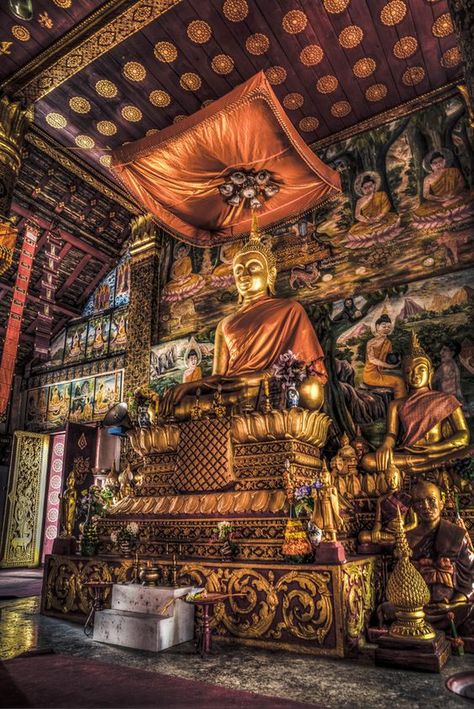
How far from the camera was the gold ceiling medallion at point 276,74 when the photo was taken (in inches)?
235

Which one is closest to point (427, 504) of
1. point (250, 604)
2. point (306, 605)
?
point (306, 605)

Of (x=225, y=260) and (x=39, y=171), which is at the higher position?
(x=39, y=171)

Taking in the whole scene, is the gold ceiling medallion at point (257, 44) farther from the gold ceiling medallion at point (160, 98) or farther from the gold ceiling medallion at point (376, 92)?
the gold ceiling medallion at point (376, 92)

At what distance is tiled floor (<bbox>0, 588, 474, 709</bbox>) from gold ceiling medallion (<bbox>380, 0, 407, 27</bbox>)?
19.2 feet

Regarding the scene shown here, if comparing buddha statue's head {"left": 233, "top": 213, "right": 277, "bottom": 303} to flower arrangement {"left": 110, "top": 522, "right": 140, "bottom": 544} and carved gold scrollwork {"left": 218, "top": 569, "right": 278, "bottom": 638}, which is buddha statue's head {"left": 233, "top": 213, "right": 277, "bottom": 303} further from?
carved gold scrollwork {"left": 218, "top": 569, "right": 278, "bottom": 638}

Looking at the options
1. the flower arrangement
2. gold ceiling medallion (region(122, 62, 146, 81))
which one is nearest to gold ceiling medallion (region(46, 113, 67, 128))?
gold ceiling medallion (region(122, 62, 146, 81))

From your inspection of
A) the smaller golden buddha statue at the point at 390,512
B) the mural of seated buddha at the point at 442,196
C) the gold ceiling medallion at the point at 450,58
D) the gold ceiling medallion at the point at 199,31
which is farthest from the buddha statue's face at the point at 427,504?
the gold ceiling medallion at the point at 199,31

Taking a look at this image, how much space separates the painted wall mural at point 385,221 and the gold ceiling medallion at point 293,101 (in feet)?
2.25

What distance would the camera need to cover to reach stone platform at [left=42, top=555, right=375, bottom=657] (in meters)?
3.13

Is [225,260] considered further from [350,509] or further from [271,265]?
[350,509]

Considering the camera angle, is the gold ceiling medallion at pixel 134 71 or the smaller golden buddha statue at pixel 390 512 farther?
the gold ceiling medallion at pixel 134 71

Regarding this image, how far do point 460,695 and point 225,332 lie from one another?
4202mm

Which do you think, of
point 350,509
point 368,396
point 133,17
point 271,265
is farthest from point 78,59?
point 350,509

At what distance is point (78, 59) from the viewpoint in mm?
5691
